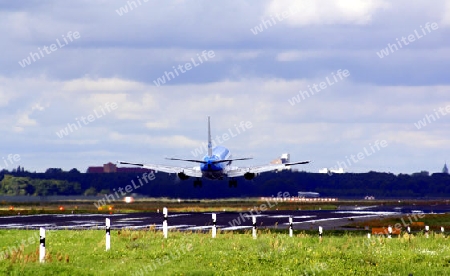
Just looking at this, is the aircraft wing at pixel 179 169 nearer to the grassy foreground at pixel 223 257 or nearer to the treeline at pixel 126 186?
the treeline at pixel 126 186

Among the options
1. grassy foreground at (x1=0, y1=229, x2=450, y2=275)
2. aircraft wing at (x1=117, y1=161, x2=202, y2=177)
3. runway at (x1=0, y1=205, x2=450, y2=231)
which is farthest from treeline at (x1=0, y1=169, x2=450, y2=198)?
grassy foreground at (x1=0, y1=229, x2=450, y2=275)

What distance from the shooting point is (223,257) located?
27844mm

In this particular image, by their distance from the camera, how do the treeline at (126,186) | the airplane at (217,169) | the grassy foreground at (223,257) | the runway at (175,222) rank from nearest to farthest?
1. the grassy foreground at (223,257)
2. the runway at (175,222)
3. the airplane at (217,169)
4. the treeline at (126,186)

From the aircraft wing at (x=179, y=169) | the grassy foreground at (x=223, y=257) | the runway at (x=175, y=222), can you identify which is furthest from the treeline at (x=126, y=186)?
the grassy foreground at (x=223, y=257)

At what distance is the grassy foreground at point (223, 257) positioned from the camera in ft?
83.5

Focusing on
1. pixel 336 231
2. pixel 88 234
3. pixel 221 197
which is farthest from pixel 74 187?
pixel 88 234

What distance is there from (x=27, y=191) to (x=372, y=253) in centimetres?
13804

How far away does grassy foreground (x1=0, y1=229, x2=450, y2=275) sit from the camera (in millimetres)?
25438

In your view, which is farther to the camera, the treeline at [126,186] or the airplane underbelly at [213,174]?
the treeline at [126,186]

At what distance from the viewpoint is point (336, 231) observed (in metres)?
58.0

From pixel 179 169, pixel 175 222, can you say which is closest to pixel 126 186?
pixel 179 169

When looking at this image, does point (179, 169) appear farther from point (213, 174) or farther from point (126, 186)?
point (126, 186)

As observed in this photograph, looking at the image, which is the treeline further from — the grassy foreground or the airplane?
the grassy foreground

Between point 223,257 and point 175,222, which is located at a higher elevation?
point 175,222
